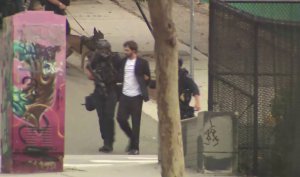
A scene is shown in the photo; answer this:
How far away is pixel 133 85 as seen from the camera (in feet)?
43.0

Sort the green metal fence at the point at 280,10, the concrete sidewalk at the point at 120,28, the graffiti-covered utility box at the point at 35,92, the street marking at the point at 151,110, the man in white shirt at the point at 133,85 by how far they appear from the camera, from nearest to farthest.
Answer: the graffiti-covered utility box at the point at 35,92, the green metal fence at the point at 280,10, the man in white shirt at the point at 133,85, the street marking at the point at 151,110, the concrete sidewalk at the point at 120,28

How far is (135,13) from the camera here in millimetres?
29578

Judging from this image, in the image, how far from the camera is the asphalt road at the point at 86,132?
14.3 metres

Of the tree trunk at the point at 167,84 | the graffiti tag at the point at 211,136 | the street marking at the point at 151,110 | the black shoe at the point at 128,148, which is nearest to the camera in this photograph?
the tree trunk at the point at 167,84

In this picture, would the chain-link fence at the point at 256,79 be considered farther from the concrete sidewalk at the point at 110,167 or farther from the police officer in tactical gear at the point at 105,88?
the police officer in tactical gear at the point at 105,88

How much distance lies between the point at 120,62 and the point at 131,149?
143 cm

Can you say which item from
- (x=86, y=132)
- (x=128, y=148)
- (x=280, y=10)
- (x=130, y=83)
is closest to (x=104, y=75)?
(x=130, y=83)

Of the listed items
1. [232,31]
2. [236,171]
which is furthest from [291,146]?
[232,31]

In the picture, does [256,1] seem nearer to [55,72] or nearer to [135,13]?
[55,72]

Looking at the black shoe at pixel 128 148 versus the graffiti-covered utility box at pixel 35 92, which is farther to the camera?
the black shoe at pixel 128 148

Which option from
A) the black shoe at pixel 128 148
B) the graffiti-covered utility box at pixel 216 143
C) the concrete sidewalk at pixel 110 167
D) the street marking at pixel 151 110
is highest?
the street marking at pixel 151 110

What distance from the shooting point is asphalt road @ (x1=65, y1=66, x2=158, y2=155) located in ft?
46.8

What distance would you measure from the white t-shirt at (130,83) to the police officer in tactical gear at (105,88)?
1.20ft

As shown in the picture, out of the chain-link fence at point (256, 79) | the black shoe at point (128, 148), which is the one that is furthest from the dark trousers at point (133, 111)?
→ the chain-link fence at point (256, 79)
